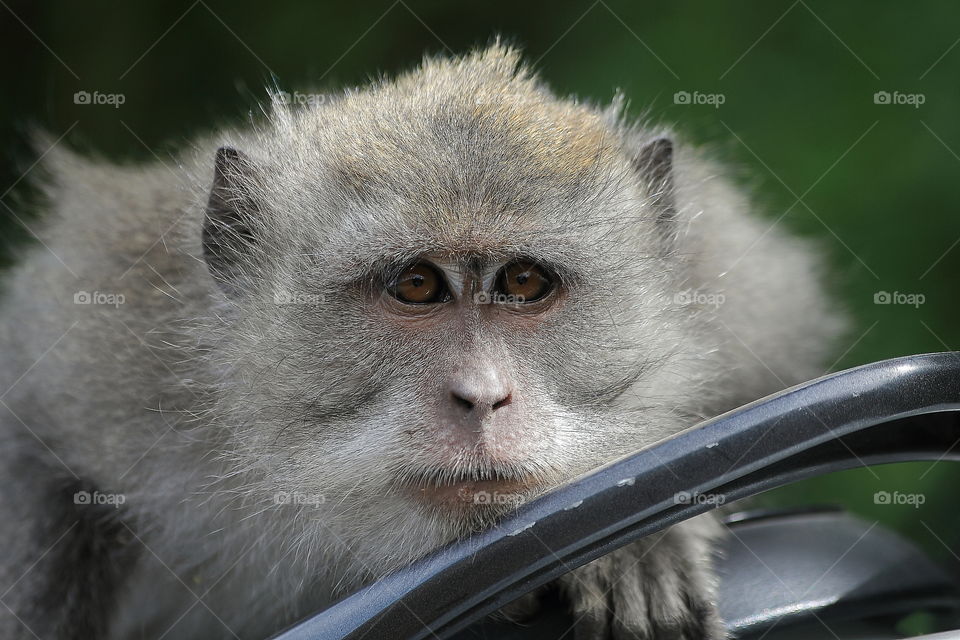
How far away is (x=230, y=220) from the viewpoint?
2.66 meters

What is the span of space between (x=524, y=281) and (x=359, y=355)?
17.3 inches

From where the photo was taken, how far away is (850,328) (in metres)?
3.93

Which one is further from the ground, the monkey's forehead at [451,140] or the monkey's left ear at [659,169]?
the monkey's left ear at [659,169]

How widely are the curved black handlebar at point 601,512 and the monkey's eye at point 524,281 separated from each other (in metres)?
0.93

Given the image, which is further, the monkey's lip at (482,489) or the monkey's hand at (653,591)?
the monkey's lip at (482,489)

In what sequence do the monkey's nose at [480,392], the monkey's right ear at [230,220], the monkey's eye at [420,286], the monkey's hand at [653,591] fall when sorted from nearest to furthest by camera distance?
the monkey's hand at [653,591] < the monkey's nose at [480,392] < the monkey's eye at [420,286] < the monkey's right ear at [230,220]

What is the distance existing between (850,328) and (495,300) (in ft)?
7.02

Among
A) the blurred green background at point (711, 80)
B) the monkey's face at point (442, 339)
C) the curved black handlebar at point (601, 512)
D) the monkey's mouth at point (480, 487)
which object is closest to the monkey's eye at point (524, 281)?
the monkey's face at point (442, 339)

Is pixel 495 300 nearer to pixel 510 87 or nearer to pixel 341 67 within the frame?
pixel 510 87

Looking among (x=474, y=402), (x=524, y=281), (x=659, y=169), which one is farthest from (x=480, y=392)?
(x=659, y=169)

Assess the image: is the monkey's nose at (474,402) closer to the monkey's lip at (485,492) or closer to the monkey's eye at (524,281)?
the monkey's lip at (485,492)

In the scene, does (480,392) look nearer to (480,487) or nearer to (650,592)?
(480,487)

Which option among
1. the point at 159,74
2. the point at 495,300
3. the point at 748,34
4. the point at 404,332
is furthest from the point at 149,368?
the point at 748,34

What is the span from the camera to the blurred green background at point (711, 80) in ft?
15.8
